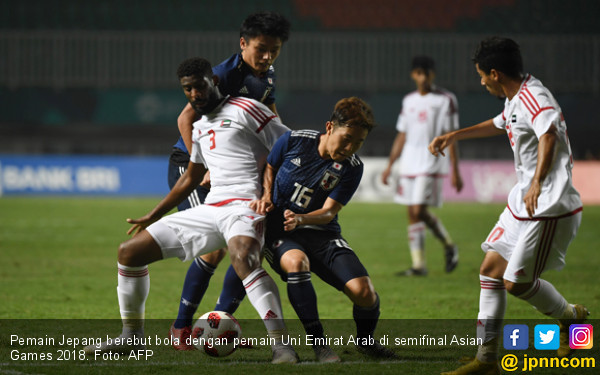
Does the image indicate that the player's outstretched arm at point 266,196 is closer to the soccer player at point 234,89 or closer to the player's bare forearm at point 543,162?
the soccer player at point 234,89

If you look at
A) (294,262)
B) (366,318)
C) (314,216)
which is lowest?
(366,318)

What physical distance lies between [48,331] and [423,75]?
5228 mm

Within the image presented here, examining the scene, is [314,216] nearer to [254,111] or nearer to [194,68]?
[254,111]

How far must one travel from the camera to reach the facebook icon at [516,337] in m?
4.82

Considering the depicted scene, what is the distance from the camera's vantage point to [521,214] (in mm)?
4156

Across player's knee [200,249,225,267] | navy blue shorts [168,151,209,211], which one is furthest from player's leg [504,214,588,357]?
navy blue shorts [168,151,209,211]

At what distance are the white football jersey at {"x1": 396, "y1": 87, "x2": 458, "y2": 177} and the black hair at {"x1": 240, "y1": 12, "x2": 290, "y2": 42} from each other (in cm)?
412

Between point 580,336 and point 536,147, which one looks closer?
point 536,147

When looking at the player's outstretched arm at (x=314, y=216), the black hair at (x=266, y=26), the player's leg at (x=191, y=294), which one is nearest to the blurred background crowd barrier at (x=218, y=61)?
the black hair at (x=266, y=26)

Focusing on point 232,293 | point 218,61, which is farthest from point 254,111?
point 218,61

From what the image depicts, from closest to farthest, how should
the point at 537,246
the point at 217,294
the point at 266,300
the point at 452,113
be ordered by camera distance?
the point at 537,246 < the point at 266,300 < the point at 217,294 < the point at 452,113

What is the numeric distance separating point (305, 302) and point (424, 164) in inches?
192

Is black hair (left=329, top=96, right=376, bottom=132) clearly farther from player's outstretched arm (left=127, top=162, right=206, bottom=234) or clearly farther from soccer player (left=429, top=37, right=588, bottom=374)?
player's outstretched arm (left=127, top=162, right=206, bottom=234)

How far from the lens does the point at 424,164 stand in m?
8.93
